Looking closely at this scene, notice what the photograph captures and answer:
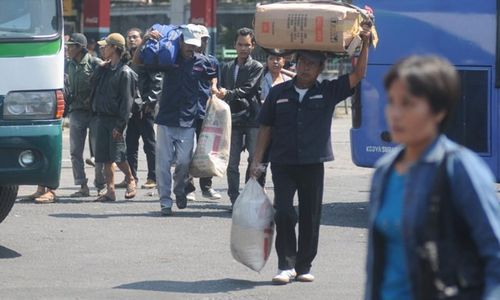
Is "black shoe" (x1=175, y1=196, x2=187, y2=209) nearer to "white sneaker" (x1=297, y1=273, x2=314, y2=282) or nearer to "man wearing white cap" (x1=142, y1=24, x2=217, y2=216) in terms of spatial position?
"man wearing white cap" (x1=142, y1=24, x2=217, y2=216)

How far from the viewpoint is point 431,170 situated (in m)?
3.62

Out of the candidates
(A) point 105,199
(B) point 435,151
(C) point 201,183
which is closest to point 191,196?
(C) point 201,183

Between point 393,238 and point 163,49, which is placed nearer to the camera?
point 393,238

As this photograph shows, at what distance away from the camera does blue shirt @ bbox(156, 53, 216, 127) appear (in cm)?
1142

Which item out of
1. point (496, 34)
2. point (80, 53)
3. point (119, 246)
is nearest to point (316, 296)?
point (119, 246)

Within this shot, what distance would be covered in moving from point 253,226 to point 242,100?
3.84m

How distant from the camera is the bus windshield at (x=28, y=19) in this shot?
29.2ft

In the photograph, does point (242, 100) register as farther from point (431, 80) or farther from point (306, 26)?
point (431, 80)

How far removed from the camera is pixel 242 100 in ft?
38.9

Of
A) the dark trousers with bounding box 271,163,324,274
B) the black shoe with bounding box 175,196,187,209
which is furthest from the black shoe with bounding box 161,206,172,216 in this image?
the dark trousers with bounding box 271,163,324,274

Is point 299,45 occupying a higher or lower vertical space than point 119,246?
higher

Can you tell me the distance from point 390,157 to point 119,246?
20.7 feet

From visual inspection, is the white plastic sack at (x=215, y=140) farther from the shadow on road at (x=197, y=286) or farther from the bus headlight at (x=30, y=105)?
the shadow on road at (x=197, y=286)

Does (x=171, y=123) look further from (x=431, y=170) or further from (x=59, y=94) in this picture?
(x=431, y=170)
